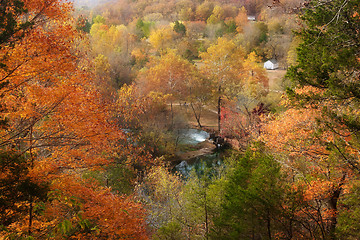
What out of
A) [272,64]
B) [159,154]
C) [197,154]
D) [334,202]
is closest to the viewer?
[334,202]

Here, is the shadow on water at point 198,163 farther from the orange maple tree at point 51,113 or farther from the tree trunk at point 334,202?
the orange maple tree at point 51,113

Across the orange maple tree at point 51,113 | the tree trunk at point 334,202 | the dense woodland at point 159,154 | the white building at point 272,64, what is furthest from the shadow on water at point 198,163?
the white building at point 272,64

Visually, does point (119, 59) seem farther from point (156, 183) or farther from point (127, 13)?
point (127, 13)

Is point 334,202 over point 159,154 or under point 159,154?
over

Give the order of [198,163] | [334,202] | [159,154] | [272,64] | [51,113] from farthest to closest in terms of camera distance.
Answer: [272,64], [198,163], [159,154], [334,202], [51,113]

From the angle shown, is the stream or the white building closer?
the stream

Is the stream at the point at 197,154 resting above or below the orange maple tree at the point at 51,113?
below

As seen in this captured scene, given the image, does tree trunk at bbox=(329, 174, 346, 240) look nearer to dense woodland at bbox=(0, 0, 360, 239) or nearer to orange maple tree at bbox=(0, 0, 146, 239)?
dense woodland at bbox=(0, 0, 360, 239)

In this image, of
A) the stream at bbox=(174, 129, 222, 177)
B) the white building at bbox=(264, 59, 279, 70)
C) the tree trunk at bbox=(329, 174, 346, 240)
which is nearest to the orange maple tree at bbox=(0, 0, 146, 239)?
the tree trunk at bbox=(329, 174, 346, 240)

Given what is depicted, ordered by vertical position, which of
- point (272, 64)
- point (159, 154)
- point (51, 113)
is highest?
point (51, 113)

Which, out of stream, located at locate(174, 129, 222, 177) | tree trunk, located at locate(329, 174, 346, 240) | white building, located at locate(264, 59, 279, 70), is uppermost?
tree trunk, located at locate(329, 174, 346, 240)

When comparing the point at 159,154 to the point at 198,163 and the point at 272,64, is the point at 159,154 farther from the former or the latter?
the point at 272,64

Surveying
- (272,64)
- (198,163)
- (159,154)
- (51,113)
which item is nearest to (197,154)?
(198,163)

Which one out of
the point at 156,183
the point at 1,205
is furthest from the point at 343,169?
the point at 156,183
